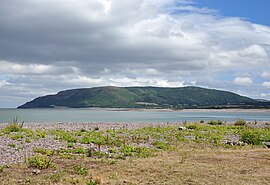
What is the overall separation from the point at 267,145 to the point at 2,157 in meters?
13.9

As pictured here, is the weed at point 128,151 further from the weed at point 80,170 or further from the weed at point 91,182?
the weed at point 91,182

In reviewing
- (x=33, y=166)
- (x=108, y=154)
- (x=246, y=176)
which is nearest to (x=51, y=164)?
(x=33, y=166)

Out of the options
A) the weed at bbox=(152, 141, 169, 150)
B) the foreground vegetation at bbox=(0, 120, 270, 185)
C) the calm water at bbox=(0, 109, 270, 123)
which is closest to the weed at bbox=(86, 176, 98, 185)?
the foreground vegetation at bbox=(0, 120, 270, 185)

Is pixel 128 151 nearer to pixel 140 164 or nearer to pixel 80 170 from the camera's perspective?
pixel 140 164

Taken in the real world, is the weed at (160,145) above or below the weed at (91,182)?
above

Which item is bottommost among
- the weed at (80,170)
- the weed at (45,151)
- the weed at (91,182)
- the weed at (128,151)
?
the weed at (91,182)

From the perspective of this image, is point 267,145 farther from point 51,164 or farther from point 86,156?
point 51,164

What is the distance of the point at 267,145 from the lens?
70.1ft

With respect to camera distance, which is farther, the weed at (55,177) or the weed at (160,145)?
the weed at (160,145)

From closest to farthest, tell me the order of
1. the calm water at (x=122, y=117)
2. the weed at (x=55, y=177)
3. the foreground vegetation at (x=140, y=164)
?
the weed at (x=55, y=177)
the foreground vegetation at (x=140, y=164)
the calm water at (x=122, y=117)

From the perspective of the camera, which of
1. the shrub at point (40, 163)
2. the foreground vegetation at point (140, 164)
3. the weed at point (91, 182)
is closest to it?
the weed at point (91, 182)

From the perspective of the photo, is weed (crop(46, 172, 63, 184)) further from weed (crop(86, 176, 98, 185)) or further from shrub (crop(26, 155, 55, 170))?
A: shrub (crop(26, 155, 55, 170))

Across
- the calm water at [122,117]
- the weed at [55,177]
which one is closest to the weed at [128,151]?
the weed at [55,177]

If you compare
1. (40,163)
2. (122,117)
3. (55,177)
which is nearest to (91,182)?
(55,177)
